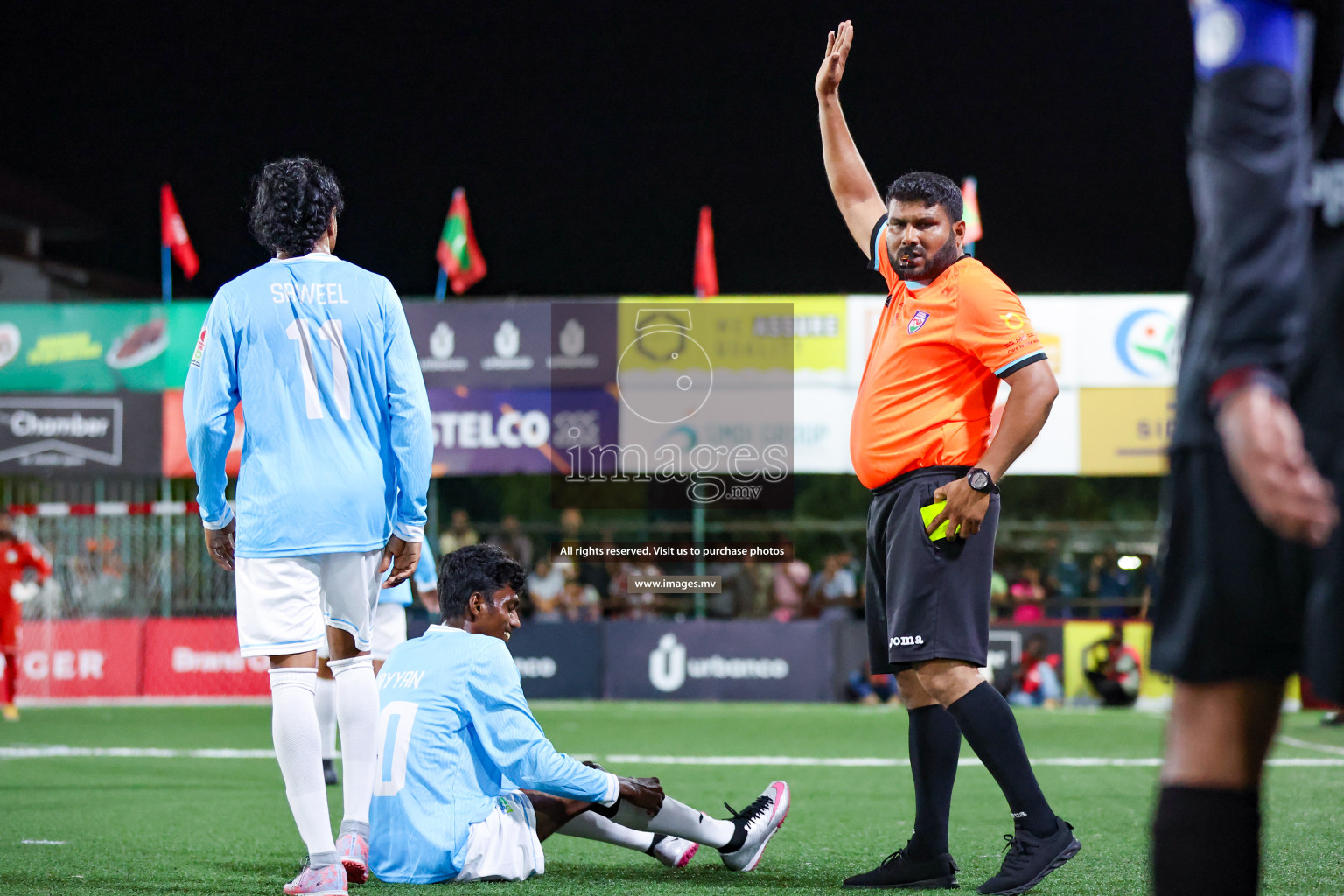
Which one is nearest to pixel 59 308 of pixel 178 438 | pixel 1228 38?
pixel 178 438

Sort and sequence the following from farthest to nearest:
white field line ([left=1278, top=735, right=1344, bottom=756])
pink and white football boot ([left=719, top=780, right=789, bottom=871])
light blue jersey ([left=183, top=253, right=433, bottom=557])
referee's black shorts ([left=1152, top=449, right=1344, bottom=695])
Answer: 1. white field line ([left=1278, top=735, right=1344, bottom=756])
2. pink and white football boot ([left=719, top=780, right=789, bottom=871])
3. light blue jersey ([left=183, top=253, right=433, bottom=557])
4. referee's black shorts ([left=1152, top=449, right=1344, bottom=695])

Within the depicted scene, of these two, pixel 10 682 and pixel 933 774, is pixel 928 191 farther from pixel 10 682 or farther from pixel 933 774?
pixel 10 682

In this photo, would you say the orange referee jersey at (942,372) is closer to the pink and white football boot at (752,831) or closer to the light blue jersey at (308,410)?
the pink and white football boot at (752,831)

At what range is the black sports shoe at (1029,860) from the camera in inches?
147

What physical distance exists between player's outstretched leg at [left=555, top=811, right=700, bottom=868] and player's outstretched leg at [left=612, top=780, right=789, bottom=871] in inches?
2.0

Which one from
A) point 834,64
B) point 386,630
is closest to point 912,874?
point 834,64

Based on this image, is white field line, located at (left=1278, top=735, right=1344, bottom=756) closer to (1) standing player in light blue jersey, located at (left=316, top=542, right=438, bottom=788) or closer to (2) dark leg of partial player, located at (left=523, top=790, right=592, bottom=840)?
(1) standing player in light blue jersey, located at (left=316, top=542, right=438, bottom=788)

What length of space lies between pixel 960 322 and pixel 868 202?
2.58 ft

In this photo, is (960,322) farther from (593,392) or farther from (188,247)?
(188,247)

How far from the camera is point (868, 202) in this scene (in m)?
4.60

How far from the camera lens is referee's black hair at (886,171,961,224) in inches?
161

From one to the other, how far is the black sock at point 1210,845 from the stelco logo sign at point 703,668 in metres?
14.6

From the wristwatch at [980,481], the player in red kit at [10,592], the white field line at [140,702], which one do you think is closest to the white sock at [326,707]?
the wristwatch at [980,481]

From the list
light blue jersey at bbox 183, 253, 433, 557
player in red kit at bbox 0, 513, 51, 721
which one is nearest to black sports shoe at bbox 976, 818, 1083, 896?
light blue jersey at bbox 183, 253, 433, 557
